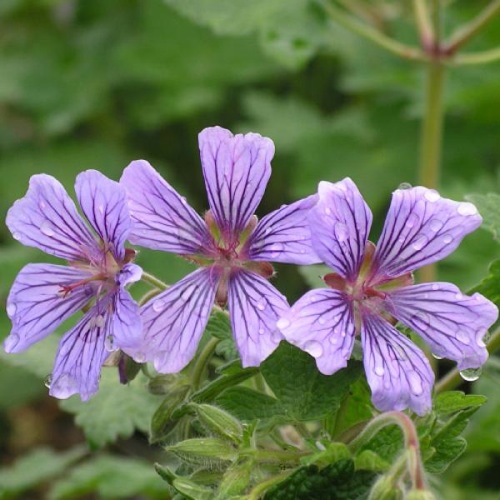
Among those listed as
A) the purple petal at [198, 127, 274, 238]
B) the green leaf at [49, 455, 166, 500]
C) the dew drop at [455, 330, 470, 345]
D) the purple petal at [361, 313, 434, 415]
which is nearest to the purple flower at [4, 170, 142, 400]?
the purple petal at [198, 127, 274, 238]

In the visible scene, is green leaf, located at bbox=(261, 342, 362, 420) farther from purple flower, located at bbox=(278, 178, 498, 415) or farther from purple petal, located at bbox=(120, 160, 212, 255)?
purple petal, located at bbox=(120, 160, 212, 255)

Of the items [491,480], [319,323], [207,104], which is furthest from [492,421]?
[207,104]

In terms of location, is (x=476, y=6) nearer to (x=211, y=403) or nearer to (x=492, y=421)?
(x=492, y=421)

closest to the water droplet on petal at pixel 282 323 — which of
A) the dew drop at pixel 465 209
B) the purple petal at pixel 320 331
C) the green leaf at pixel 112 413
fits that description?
the purple petal at pixel 320 331

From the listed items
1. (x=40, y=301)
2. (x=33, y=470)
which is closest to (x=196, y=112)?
(x=33, y=470)

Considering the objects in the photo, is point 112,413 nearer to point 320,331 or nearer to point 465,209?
point 320,331

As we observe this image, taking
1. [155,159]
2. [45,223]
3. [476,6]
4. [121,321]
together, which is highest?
[476,6]
